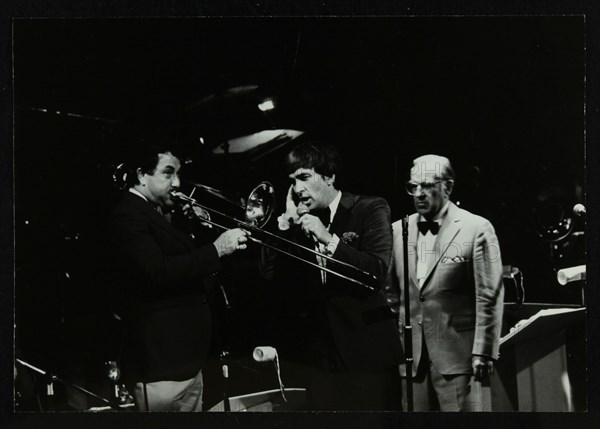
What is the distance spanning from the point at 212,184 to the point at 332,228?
480mm

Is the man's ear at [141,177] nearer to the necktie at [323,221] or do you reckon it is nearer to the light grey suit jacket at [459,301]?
the necktie at [323,221]

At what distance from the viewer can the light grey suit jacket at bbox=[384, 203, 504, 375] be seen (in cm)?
241

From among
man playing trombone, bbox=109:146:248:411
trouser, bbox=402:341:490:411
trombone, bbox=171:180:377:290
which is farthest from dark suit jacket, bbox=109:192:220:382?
trouser, bbox=402:341:490:411

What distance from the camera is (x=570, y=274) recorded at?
2436 millimetres

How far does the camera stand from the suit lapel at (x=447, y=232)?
243 centimetres

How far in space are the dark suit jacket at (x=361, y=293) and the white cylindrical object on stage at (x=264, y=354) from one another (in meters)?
0.22

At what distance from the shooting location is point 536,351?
7.97 feet

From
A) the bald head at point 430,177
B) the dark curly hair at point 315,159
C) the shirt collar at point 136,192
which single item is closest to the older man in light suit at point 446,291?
the bald head at point 430,177

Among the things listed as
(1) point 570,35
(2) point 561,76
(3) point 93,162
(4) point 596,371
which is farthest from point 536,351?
(3) point 93,162

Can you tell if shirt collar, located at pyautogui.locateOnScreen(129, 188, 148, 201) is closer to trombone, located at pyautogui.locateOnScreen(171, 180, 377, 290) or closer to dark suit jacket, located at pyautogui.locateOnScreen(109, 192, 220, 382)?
dark suit jacket, located at pyautogui.locateOnScreen(109, 192, 220, 382)

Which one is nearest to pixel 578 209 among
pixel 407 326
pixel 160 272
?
pixel 407 326

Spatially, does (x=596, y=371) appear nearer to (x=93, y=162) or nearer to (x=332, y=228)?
(x=332, y=228)

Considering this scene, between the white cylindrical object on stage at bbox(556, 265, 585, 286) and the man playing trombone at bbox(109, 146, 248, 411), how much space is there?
1.19 metres

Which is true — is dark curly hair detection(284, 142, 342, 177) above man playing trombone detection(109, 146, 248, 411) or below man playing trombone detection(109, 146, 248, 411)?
above
